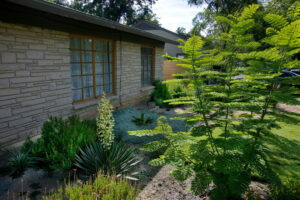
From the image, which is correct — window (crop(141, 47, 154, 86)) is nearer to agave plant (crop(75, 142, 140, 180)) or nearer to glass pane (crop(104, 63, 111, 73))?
glass pane (crop(104, 63, 111, 73))

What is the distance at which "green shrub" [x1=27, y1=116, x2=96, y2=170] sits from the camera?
3.28 meters

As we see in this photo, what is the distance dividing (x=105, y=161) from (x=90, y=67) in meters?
3.78

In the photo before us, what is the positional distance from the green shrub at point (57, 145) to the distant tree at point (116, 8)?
1236 inches

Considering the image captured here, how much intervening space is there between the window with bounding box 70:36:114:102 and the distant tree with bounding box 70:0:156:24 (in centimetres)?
2790

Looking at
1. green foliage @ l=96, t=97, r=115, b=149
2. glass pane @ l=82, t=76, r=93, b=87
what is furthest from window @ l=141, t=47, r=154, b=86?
green foliage @ l=96, t=97, r=115, b=149

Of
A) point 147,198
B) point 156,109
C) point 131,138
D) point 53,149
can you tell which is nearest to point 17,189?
point 53,149

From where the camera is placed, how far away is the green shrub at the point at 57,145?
3281mm

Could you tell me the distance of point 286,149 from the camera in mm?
1874

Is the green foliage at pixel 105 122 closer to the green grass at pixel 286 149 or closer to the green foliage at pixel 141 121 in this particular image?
the green grass at pixel 286 149

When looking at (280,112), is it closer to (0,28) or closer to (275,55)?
(275,55)

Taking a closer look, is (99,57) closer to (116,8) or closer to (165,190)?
(165,190)

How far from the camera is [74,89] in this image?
221 inches

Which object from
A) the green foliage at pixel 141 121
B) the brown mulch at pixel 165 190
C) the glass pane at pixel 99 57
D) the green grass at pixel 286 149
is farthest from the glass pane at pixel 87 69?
the green grass at pixel 286 149

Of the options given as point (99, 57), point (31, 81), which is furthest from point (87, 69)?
point (31, 81)
